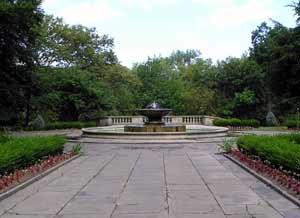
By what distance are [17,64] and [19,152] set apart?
50.0 feet

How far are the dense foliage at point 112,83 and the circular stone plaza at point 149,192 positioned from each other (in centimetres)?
1173

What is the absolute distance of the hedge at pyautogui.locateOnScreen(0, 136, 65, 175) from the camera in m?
10.1

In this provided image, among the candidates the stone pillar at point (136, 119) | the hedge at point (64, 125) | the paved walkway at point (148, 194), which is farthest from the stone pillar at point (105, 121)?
the paved walkway at point (148, 194)

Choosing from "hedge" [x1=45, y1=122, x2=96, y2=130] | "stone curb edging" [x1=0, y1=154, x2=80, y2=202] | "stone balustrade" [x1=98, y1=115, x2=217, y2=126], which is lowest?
"stone curb edging" [x1=0, y1=154, x2=80, y2=202]

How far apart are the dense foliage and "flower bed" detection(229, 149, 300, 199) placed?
13040 millimetres

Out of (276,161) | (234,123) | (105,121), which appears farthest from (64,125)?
(276,161)

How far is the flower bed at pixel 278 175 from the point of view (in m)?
8.56

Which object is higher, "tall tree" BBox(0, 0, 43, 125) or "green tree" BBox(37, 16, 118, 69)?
"green tree" BBox(37, 16, 118, 69)

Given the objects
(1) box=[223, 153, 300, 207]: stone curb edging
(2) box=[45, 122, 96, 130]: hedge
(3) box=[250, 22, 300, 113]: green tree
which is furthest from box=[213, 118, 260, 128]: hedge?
(1) box=[223, 153, 300, 207]: stone curb edging

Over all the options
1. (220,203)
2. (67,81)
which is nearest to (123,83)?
(67,81)

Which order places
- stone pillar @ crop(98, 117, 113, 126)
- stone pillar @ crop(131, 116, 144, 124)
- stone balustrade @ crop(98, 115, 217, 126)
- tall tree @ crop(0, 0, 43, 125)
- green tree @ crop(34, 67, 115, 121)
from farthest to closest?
stone pillar @ crop(131, 116, 144, 124) → stone balustrade @ crop(98, 115, 217, 126) → stone pillar @ crop(98, 117, 113, 126) → green tree @ crop(34, 67, 115, 121) → tall tree @ crop(0, 0, 43, 125)

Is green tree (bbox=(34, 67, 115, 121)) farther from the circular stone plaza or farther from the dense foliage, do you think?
the circular stone plaza

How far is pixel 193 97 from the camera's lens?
165 feet

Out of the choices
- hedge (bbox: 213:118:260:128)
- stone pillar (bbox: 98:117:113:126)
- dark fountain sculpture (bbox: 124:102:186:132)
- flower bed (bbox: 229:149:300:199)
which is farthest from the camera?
stone pillar (bbox: 98:117:113:126)
